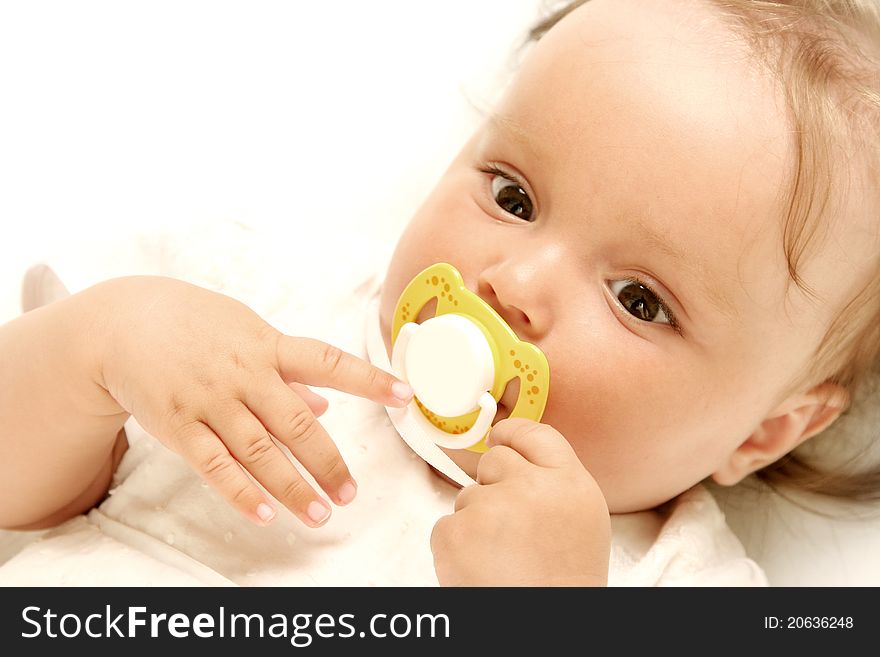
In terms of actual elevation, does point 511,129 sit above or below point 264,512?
above

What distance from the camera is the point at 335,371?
997 millimetres

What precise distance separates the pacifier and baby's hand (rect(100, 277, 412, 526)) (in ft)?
0.21

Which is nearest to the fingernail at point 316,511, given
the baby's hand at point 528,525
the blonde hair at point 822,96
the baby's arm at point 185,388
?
the baby's arm at point 185,388

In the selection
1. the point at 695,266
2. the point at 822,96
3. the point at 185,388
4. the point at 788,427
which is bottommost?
the point at 788,427

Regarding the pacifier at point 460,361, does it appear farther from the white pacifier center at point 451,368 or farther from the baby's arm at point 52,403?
the baby's arm at point 52,403

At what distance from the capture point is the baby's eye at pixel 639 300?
41.7 inches

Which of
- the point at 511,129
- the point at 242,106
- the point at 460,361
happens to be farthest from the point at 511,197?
the point at 242,106

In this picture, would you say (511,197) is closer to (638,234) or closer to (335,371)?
(638,234)

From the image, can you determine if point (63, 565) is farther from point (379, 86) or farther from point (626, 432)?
point (379, 86)

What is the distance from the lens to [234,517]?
1.15 metres

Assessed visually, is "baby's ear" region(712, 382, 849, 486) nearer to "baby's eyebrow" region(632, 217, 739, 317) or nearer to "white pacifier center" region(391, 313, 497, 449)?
"baby's eyebrow" region(632, 217, 739, 317)

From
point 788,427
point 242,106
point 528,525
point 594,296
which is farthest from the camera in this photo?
point 242,106

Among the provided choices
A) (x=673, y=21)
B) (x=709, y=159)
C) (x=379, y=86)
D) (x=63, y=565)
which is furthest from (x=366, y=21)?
(x=63, y=565)

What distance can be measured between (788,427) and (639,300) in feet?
1.07
